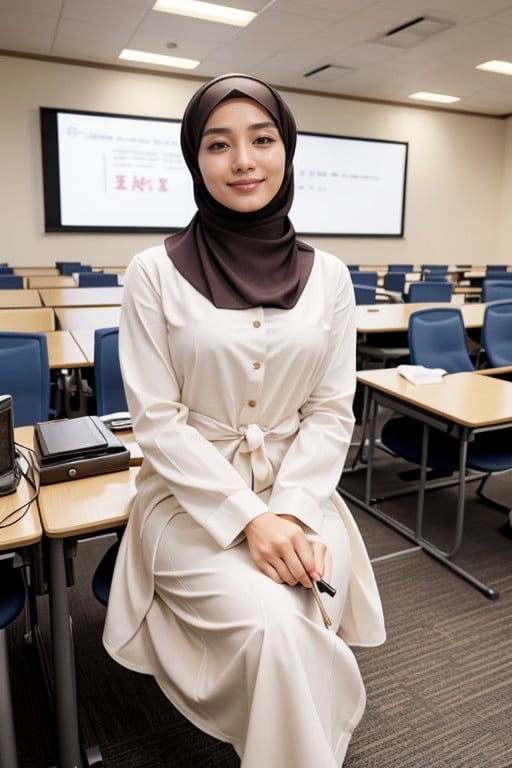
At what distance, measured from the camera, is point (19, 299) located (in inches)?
179

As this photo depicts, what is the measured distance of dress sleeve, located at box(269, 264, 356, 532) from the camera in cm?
134

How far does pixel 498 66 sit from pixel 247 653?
874 cm

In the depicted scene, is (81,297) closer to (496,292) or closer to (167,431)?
(496,292)

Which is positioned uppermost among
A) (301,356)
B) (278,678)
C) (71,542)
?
(301,356)

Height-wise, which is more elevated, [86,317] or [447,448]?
[86,317]

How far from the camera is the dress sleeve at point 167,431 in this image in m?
1.26

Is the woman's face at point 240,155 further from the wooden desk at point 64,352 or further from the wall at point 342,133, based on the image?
the wall at point 342,133

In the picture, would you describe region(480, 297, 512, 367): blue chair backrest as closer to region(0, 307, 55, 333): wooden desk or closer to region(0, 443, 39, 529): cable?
region(0, 307, 55, 333): wooden desk

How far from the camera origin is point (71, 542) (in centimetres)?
133

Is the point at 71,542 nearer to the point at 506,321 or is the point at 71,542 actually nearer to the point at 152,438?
the point at 152,438

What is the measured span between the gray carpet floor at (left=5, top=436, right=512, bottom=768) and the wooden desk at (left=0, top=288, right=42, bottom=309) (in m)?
2.43

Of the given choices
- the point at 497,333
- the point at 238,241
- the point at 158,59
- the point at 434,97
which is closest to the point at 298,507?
the point at 238,241

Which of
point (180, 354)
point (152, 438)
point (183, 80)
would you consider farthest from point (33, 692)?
point (183, 80)

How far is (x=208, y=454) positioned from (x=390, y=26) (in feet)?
21.3
